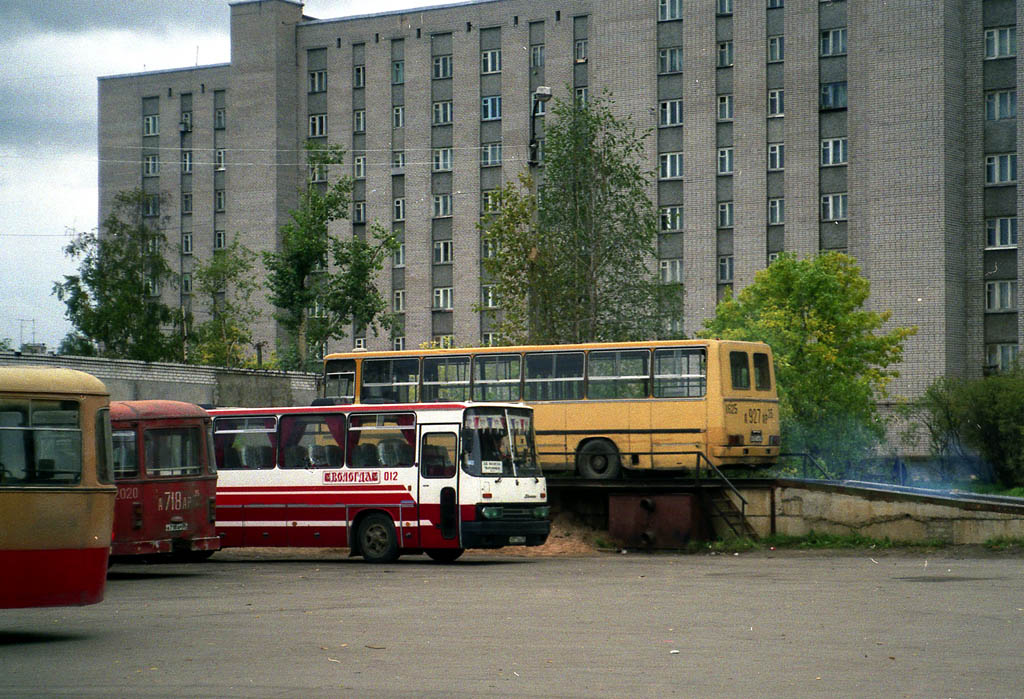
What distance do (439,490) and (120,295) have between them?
147 ft

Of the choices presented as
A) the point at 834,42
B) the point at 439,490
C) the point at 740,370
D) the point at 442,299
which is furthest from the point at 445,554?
the point at 442,299

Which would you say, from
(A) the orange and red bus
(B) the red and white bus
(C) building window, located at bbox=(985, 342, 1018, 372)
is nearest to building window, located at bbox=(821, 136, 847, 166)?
(C) building window, located at bbox=(985, 342, 1018, 372)

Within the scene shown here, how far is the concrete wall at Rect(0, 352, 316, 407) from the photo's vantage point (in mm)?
41312

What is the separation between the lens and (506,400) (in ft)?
103

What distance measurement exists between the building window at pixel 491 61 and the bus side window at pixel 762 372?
51993mm

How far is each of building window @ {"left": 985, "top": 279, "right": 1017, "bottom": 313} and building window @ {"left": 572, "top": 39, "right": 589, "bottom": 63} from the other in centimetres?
2426

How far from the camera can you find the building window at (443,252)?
269ft

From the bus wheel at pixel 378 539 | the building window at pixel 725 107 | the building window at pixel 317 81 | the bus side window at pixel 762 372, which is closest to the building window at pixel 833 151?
the building window at pixel 725 107

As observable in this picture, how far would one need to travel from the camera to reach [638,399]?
30.0 meters

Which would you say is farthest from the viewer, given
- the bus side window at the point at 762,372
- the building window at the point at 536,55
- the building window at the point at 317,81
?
the building window at the point at 317,81

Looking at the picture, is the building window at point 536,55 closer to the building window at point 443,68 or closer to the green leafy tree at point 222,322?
the building window at point 443,68

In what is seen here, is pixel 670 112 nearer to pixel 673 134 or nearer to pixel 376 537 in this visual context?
pixel 673 134

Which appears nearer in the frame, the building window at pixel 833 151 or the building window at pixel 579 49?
the building window at pixel 833 151

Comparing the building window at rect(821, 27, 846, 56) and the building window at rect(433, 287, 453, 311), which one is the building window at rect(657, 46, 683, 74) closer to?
the building window at rect(821, 27, 846, 56)
